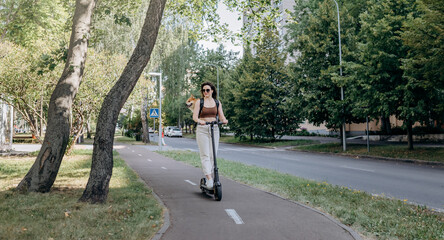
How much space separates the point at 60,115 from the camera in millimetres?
7082

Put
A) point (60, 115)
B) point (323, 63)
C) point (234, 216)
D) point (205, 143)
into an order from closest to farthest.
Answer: point (234, 216)
point (205, 143)
point (60, 115)
point (323, 63)

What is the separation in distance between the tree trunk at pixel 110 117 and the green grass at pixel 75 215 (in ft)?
0.99

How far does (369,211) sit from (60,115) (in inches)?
240

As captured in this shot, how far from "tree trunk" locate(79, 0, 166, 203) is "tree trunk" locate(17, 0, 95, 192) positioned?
132 centimetres

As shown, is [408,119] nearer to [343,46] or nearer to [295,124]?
[343,46]

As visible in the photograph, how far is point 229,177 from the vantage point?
1002 centimetres

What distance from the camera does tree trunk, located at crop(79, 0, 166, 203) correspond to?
19.7ft

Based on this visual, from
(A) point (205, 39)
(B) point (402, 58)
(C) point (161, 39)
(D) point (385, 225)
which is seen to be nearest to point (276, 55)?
→ (C) point (161, 39)

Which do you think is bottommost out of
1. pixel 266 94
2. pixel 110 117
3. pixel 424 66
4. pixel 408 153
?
pixel 408 153

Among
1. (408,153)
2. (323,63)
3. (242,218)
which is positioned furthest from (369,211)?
(323,63)

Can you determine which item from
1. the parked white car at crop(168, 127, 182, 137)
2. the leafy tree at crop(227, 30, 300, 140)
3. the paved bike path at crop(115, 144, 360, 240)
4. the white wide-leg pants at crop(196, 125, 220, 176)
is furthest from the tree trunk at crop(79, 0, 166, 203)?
the parked white car at crop(168, 127, 182, 137)

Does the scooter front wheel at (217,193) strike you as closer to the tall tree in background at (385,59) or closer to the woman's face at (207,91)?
the woman's face at (207,91)

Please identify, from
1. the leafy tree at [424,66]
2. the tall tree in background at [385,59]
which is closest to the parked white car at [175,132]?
the tall tree in background at [385,59]

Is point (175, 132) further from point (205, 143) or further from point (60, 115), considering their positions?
point (205, 143)
